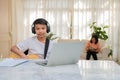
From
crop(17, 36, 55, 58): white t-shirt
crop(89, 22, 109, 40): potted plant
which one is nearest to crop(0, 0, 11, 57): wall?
crop(89, 22, 109, 40): potted plant

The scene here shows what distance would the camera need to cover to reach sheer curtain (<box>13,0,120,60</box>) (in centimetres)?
813

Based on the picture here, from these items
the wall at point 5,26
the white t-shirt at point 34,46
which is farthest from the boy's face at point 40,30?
the wall at point 5,26

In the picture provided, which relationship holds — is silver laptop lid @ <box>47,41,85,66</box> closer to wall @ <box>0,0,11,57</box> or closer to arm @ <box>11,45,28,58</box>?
arm @ <box>11,45,28,58</box>

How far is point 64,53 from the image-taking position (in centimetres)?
197

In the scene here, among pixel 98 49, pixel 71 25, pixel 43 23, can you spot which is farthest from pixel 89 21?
pixel 43 23

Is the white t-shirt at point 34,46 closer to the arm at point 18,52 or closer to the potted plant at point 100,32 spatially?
the arm at point 18,52

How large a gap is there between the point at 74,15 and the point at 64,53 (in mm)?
6355

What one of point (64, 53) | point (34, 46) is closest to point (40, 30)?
point (34, 46)

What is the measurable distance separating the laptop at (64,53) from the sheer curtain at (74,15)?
618 centimetres

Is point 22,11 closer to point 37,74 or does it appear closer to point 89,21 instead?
point 89,21

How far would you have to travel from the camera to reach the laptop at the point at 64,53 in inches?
74.8

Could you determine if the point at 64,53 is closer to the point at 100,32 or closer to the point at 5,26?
the point at 100,32

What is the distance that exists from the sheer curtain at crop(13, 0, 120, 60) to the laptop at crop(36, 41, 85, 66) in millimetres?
6185

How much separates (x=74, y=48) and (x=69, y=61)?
13cm
